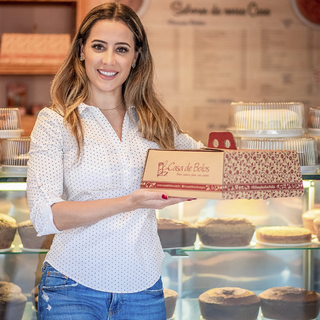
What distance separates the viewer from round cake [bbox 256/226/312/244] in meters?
2.04

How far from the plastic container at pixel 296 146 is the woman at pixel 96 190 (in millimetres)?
488

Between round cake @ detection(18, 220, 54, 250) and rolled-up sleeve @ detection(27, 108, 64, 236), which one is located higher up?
rolled-up sleeve @ detection(27, 108, 64, 236)

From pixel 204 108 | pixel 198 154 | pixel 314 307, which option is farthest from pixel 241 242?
pixel 204 108

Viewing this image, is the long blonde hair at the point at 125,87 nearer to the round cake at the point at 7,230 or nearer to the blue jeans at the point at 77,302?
the blue jeans at the point at 77,302

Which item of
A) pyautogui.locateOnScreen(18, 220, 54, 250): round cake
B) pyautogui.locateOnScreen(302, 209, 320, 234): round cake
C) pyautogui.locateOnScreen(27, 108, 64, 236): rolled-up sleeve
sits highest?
pyautogui.locateOnScreen(27, 108, 64, 236): rolled-up sleeve

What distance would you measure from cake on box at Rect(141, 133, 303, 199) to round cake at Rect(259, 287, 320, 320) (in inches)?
29.7

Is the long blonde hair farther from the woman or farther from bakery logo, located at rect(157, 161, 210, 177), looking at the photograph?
bakery logo, located at rect(157, 161, 210, 177)

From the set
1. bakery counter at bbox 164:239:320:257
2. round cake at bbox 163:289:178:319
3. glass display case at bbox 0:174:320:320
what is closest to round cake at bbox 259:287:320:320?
glass display case at bbox 0:174:320:320

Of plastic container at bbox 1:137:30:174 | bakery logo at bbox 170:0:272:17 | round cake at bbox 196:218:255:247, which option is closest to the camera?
plastic container at bbox 1:137:30:174

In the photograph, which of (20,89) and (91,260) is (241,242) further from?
(20,89)

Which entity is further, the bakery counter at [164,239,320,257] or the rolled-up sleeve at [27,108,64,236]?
the bakery counter at [164,239,320,257]

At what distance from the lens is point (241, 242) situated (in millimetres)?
2047

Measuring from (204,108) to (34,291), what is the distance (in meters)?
2.34

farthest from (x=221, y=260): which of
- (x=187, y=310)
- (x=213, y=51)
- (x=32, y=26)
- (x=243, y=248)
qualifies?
(x=32, y=26)
